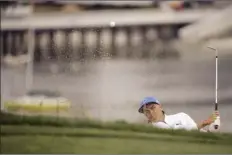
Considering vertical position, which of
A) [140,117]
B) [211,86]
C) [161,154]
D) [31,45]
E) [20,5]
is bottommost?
[161,154]

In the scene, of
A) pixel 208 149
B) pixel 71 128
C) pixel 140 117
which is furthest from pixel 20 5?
pixel 208 149

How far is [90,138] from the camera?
1.33 m

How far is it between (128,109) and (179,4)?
394 mm

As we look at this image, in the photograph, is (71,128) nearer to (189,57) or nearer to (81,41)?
(81,41)

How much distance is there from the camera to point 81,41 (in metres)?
1.38

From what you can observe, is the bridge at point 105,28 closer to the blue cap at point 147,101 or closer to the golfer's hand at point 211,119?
the blue cap at point 147,101

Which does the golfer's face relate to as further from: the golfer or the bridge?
the bridge

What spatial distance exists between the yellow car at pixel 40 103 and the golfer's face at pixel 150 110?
10.2 inches

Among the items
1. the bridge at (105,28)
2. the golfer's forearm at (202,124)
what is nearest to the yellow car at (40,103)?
the bridge at (105,28)

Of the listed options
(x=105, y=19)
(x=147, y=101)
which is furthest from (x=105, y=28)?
(x=147, y=101)

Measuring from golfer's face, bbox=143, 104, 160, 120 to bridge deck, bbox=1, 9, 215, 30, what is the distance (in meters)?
0.28

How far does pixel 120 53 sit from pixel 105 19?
0.41 feet

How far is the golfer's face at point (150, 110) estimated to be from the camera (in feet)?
4.50

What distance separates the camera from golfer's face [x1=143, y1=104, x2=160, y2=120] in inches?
54.1
